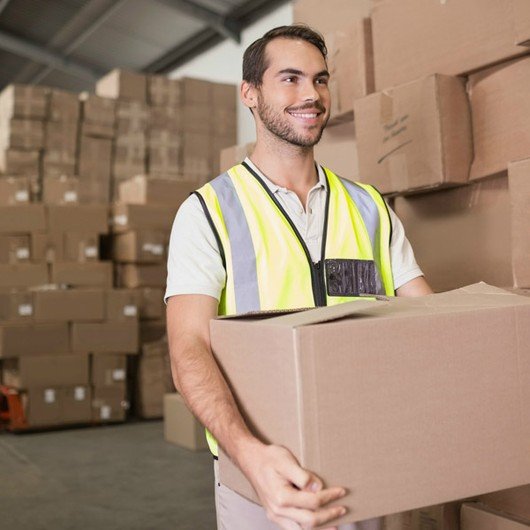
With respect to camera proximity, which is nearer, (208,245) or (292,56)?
(208,245)

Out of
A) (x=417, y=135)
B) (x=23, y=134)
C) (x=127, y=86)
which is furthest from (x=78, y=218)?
(x=417, y=135)

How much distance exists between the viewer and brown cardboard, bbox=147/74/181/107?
6699 mm

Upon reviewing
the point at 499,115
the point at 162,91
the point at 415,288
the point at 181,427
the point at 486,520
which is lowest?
the point at 181,427

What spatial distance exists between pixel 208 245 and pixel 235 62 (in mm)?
6288

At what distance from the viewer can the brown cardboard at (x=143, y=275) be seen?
237 inches

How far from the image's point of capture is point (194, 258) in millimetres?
1392

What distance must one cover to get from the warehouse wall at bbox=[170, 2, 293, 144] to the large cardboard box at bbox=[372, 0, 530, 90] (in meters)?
4.39

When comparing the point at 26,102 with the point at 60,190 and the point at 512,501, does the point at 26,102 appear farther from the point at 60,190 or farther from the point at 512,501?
the point at 512,501

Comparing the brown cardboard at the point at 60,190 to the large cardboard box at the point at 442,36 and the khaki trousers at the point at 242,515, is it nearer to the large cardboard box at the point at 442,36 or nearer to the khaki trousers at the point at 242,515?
the large cardboard box at the point at 442,36

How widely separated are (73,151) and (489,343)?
5850 mm

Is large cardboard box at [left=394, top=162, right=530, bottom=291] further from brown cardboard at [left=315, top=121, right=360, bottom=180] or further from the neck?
the neck

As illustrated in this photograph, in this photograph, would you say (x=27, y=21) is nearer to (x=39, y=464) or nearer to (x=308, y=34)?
(x=39, y=464)

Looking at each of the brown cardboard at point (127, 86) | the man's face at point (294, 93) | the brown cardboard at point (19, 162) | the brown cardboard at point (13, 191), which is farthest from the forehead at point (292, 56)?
the brown cardboard at point (127, 86)

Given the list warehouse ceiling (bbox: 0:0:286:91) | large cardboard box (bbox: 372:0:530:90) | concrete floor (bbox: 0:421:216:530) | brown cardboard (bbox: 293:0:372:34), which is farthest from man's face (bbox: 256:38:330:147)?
warehouse ceiling (bbox: 0:0:286:91)
